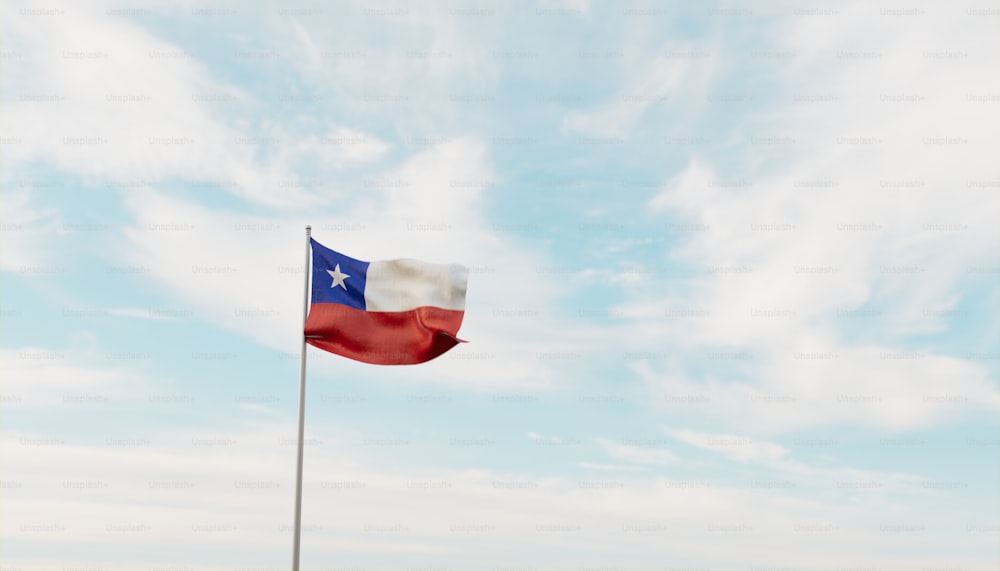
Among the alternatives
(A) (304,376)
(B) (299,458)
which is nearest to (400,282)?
(A) (304,376)

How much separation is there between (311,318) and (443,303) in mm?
3573

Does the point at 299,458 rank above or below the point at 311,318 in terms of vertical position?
below

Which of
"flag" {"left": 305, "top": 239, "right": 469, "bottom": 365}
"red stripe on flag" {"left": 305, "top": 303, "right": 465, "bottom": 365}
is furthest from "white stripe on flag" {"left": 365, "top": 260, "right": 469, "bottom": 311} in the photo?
"red stripe on flag" {"left": 305, "top": 303, "right": 465, "bottom": 365}

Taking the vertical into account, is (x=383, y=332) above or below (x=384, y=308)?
below

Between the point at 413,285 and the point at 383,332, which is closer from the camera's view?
the point at 383,332

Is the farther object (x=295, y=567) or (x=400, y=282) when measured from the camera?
(x=400, y=282)

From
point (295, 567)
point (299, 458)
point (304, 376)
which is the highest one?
point (304, 376)

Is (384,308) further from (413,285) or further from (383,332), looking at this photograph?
(413,285)

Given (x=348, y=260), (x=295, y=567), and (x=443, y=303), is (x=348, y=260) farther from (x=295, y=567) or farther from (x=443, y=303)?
(x=295, y=567)

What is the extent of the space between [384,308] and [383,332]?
64 centimetres

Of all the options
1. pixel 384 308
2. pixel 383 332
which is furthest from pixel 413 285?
pixel 383 332

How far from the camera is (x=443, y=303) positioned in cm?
2880

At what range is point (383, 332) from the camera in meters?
28.2

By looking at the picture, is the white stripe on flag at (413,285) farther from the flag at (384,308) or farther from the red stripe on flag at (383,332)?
the red stripe on flag at (383,332)
